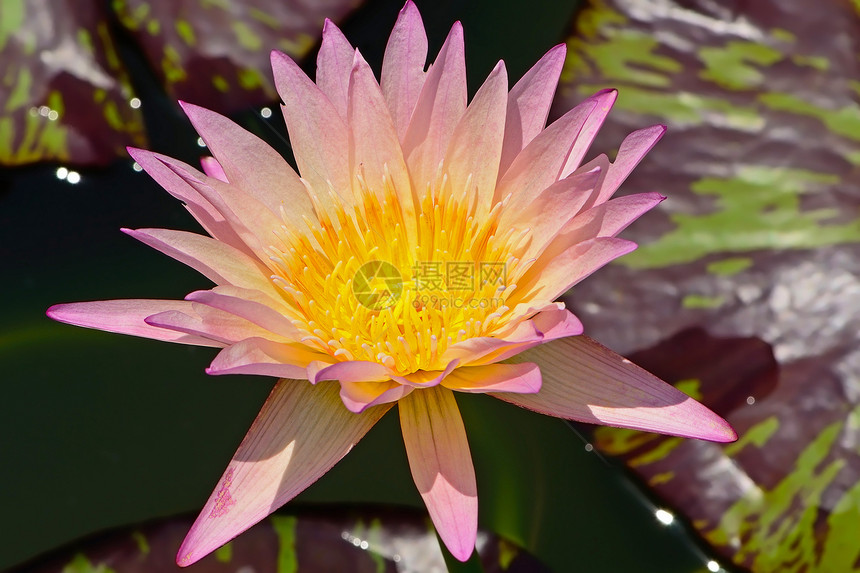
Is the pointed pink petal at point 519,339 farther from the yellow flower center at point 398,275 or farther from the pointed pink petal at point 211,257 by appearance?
the pointed pink petal at point 211,257

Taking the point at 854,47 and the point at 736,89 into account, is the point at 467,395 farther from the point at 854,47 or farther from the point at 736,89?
the point at 854,47

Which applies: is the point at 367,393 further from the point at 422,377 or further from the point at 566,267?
the point at 566,267

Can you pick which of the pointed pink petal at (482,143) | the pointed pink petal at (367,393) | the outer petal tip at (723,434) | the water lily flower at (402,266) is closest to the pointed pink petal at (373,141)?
the water lily flower at (402,266)

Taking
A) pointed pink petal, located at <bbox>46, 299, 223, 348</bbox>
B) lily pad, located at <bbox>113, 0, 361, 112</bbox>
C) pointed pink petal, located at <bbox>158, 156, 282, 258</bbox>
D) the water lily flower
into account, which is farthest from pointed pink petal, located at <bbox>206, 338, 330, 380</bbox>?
lily pad, located at <bbox>113, 0, 361, 112</bbox>

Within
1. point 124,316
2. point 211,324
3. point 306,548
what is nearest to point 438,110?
point 211,324

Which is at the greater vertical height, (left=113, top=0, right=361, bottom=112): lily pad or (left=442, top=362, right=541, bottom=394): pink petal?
(left=113, top=0, right=361, bottom=112): lily pad


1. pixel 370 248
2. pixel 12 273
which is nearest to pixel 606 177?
pixel 370 248

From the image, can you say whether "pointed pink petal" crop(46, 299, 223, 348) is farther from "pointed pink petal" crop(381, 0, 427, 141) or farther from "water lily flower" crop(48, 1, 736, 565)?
"pointed pink petal" crop(381, 0, 427, 141)
